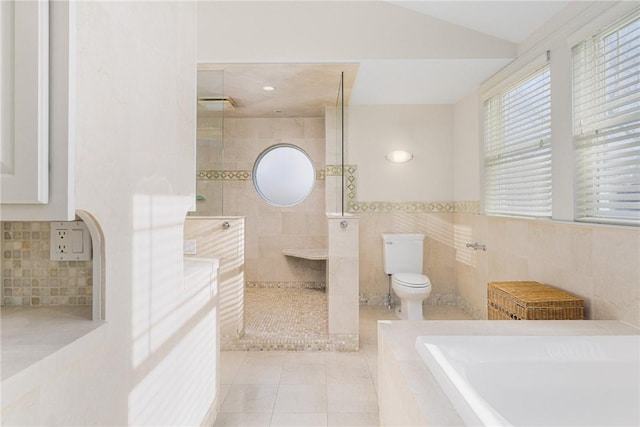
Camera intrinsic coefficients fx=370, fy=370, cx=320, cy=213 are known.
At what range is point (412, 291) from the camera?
338cm

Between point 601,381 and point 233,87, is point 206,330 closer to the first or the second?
point 601,381

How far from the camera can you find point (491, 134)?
338 centimetres

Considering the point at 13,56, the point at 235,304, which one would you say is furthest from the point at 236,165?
the point at 13,56

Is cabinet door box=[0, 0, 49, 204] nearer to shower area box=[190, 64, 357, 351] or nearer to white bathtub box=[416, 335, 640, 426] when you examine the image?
white bathtub box=[416, 335, 640, 426]

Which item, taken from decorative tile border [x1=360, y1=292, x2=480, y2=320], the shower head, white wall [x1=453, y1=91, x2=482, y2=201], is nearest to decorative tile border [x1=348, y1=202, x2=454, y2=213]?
white wall [x1=453, y1=91, x2=482, y2=201]

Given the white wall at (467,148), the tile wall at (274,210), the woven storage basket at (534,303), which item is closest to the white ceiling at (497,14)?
the white wall at (467,148)

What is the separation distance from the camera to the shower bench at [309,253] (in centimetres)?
450

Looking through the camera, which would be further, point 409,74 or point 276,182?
point 276,182

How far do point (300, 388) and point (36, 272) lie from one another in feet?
5.63

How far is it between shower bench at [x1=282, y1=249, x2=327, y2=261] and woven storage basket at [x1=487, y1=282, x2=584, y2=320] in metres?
2.37

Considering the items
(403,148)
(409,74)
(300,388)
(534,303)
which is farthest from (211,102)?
(534,303)

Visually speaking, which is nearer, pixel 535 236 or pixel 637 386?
pixel 637 386

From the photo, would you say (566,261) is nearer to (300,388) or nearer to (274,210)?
(300,388)

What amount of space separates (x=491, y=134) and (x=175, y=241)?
295 centimetres
